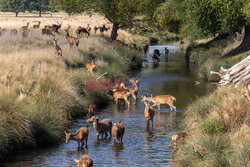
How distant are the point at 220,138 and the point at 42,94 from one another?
7672 millimetres

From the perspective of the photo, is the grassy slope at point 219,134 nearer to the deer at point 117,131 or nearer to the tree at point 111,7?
the deer at point 117,131

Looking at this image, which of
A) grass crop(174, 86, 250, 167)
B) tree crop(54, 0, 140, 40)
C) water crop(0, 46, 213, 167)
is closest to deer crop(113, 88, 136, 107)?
water crop(0, 46, 213, 167)

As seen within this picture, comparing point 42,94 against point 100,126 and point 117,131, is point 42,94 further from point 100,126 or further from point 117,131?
point 117,131

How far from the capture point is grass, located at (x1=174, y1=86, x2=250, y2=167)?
9844 mm

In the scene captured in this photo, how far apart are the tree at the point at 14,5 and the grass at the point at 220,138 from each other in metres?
110

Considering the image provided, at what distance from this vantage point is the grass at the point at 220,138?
9844 mm

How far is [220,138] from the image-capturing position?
36.2ft

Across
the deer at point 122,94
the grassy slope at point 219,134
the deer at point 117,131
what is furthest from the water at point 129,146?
the grassy slope at point 219,134

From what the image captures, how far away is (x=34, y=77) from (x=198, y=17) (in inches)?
576

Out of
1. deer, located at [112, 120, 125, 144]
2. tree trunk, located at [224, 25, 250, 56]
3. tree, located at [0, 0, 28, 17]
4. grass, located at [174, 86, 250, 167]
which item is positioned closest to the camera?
grass, located at [174, 86, 250, 167]

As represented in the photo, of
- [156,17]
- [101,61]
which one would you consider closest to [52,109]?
[101,61]

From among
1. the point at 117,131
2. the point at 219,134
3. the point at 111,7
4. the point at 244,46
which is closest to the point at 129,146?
the point at 117,131

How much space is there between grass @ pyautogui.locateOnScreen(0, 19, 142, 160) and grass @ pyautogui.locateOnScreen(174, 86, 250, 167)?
429 centimetres

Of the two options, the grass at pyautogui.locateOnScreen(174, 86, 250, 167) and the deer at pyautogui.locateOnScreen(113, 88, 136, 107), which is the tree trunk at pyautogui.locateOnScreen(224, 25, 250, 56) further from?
the grass at pyautogui.locateOnScreen(174, 86, 250, 167)
